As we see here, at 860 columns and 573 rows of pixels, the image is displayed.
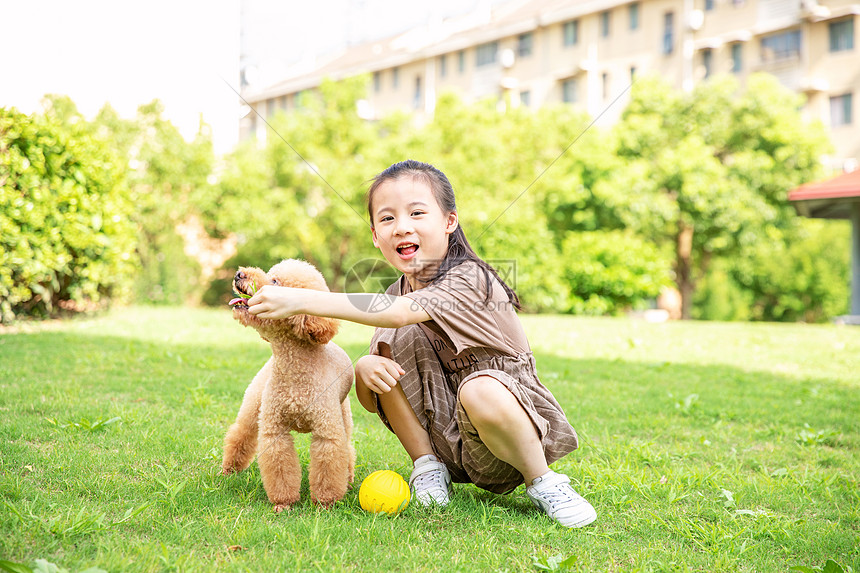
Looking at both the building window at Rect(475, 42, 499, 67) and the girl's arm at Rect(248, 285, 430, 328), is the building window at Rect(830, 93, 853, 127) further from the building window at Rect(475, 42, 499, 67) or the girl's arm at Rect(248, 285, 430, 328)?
the girl's arm at Rect(248, 285, 430, 328)

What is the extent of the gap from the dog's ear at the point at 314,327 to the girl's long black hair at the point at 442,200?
398mm

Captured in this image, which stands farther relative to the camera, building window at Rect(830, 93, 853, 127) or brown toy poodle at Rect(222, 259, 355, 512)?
building window at Rect(830, 93, 853, 127)

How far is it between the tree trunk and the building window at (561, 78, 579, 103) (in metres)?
8.97

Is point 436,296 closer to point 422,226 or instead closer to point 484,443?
point 422,226

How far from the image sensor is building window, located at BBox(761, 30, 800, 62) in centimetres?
2045

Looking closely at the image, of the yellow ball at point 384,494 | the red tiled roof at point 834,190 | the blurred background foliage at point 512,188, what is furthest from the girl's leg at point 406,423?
the red tiled roof at point 834,190

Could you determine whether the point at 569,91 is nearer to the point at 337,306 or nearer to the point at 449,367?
the point at 449,367

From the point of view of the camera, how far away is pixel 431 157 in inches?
510

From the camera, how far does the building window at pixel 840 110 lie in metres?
20.1

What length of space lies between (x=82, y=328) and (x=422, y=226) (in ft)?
17.9

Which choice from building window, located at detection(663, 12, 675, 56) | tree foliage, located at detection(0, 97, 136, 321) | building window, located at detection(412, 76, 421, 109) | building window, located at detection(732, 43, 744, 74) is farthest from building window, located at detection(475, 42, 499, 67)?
tree foliage, located at detection(0, 97, 136, 321)

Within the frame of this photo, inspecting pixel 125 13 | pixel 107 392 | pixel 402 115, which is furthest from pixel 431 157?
pixel 107 392

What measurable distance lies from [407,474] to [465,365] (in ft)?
2.04

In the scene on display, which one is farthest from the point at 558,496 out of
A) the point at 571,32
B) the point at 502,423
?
the point at 571,32
